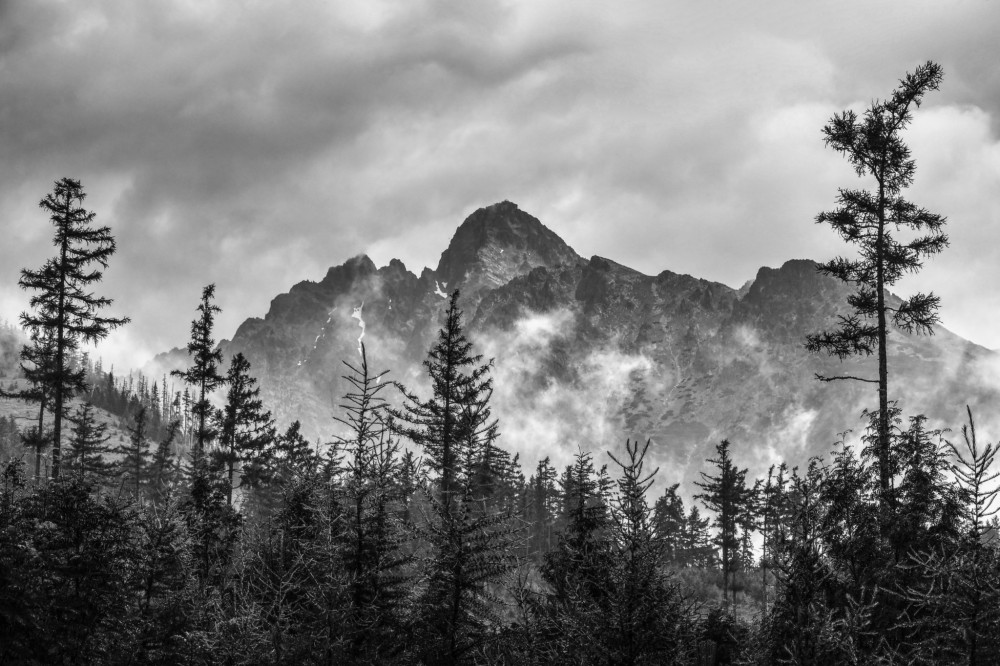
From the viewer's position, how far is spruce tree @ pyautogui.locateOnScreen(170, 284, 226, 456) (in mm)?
31422

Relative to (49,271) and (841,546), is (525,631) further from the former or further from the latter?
(49,271)

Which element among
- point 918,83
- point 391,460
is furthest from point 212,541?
point 918,83

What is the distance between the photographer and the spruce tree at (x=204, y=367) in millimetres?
31422

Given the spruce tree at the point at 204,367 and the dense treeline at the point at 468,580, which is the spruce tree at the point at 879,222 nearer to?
the dense treeline at the point at 468,580

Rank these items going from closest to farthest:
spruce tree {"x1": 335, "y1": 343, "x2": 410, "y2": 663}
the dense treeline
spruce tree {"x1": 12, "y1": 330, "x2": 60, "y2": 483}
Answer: the dense treeline < spruce tree {"x1": 335, "y1": 343, "x2": 410, "y2": 663} < spruce tree {"x1": 12, "y1": 330, "x2": 60, "y2": 483}

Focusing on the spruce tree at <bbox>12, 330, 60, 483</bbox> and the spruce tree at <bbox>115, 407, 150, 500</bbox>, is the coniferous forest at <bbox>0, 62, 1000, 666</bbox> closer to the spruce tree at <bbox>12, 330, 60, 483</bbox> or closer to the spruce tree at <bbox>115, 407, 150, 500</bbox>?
the spruce tree at <bbox>12, 330, 60, 483</bbox>

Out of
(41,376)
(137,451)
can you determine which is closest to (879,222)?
(41,376)

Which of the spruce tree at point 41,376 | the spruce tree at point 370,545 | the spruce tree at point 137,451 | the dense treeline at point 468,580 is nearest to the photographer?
the dense treeline at point 468,580

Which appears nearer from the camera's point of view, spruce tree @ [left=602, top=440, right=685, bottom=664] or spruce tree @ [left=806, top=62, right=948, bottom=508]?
spruce tree @ [left=602, top=440, right=685, bottom=664]

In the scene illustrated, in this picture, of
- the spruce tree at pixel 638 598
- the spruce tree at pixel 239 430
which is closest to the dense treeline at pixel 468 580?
the spruce tree at pixel 638 598

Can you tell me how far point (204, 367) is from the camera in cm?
3169

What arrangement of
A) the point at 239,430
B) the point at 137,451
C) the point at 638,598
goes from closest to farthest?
the point at 638,598, the point at 239,430, the point at 137,451

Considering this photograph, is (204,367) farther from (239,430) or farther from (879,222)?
(879,222)

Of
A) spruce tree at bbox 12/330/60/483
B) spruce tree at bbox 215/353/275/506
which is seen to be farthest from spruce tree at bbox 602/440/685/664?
spruce tree at bbox 215/353/275/506
